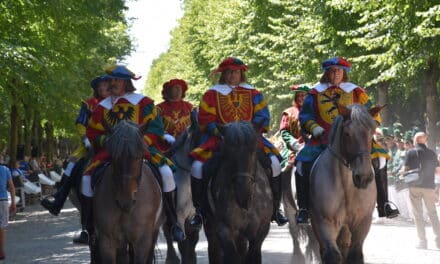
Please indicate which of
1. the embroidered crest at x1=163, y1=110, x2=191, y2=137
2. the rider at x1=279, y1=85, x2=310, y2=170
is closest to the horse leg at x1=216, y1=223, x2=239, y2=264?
the rider at x1=279, y1=85, x2=310, y2=170

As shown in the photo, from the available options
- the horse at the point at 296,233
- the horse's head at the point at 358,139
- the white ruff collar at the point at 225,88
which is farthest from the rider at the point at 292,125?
the horse's head at the point at 358,139

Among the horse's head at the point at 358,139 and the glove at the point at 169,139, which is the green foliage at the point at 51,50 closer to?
the glove at the point at 169,139

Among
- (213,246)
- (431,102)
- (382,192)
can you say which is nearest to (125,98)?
(213,246)

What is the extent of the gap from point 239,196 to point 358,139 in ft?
4.72

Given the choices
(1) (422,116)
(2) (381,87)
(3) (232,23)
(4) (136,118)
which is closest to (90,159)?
(4) (136,118)

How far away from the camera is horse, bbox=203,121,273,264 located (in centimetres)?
1087

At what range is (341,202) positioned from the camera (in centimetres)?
1155

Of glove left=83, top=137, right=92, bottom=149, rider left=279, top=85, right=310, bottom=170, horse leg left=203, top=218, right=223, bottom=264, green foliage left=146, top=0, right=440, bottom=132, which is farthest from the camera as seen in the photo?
green foliage left=146, top=0, right=440, bottom=132

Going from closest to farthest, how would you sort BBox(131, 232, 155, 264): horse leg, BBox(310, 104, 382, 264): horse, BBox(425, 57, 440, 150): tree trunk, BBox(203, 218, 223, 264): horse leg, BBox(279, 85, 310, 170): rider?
BBox(131, 232, 155, 264): horse leg, BBox(310, 104, 382, 264): horse, BBox(203, 218, 223, 264): horse leg, BBox(279, 85, 310, 170): rider, BBox(425, 57, 440, 150): tree trunk

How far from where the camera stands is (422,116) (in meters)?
54.7

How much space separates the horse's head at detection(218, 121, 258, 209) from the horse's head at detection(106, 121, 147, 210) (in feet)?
3.25

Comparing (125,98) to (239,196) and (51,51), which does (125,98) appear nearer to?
(239,196)

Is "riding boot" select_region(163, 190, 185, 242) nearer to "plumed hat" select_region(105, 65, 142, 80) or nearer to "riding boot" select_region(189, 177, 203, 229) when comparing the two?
"riding boot" select_region(189, 177, 203, 229)

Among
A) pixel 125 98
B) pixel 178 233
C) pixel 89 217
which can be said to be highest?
pixel 125 98
